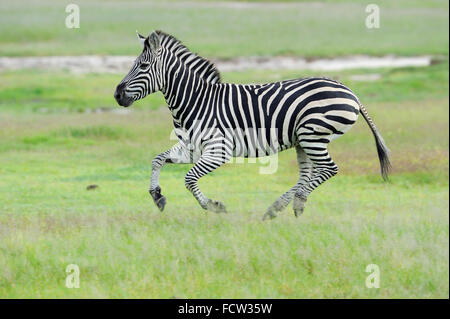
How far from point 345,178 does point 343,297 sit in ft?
22.7

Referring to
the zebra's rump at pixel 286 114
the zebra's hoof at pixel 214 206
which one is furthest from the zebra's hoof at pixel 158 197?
the zebra's rump at pixel 286 114

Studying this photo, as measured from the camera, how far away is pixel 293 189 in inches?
399

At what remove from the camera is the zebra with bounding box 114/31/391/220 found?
376 inches

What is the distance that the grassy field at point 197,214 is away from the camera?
8.05 m

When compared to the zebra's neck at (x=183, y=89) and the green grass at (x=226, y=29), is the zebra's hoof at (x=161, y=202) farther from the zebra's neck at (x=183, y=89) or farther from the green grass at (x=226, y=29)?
the green grass at (x=226, y=29)

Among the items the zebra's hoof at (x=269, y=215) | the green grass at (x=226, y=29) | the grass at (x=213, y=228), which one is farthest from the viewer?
the green grass at (x=226, y=29)

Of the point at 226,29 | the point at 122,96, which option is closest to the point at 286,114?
the point at 122,96

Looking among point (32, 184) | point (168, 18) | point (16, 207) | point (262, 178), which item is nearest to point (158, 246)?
point (16, 207)

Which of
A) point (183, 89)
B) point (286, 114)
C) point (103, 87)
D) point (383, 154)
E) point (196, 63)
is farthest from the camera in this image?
point (103, 87)

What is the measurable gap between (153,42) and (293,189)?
2.60 meters

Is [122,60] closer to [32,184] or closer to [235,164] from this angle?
[235,164]

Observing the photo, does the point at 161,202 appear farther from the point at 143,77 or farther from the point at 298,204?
the point at 298,204

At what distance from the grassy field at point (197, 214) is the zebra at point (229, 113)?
76 cm

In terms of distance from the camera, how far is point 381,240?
9.17m
